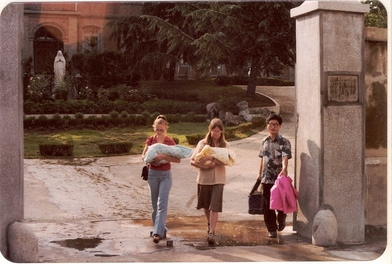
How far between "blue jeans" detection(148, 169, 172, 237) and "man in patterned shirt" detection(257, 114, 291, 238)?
119 cm

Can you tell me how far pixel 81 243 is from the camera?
8.16 m

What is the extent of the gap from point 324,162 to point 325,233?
83 cm

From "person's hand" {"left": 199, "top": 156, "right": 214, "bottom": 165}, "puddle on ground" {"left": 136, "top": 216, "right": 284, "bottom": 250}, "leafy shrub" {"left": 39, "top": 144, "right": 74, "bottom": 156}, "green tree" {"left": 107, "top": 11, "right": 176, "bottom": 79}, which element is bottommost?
"puddle on ground" {"left": 136, "top": 216, "right": 284, "bottom": 250}

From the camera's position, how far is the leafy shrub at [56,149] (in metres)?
17.1

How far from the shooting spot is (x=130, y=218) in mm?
10109

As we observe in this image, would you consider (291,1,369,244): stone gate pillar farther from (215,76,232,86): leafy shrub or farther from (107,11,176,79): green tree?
(215,76,232,86): leafy shrub

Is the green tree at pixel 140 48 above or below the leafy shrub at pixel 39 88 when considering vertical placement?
above

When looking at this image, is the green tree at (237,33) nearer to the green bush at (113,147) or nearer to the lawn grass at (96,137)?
the lawn grass at (96,137)

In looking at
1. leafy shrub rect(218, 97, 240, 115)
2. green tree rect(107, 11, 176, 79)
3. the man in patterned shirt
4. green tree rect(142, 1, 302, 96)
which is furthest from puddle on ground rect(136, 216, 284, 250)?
green tree rect(107, 11, 176, 79)

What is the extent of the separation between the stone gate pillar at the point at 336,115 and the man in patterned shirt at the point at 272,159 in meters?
0.33

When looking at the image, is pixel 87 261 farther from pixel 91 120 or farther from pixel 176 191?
pixel 91 120

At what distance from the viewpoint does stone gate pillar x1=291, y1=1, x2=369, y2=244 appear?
312 inches

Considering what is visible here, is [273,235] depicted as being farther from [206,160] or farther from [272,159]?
[206,160]

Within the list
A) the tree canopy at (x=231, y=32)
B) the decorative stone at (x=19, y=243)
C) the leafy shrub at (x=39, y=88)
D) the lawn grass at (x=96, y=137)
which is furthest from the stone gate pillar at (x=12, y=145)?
the tree canopy at (x=231, y=32)
